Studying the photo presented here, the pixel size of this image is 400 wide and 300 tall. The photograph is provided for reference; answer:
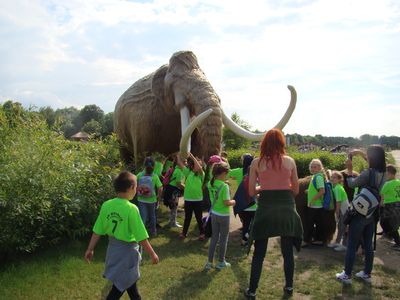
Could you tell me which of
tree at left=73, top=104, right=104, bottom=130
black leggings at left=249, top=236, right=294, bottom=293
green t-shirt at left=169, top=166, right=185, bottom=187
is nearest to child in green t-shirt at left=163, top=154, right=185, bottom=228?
green t-shirt at left=169, top=166, right=185, bottom=187

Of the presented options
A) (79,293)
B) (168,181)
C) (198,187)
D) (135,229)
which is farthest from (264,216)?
(168,181)

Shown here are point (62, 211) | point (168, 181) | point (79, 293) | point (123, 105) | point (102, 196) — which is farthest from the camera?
point (123, 105)

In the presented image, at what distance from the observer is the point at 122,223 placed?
3105mm

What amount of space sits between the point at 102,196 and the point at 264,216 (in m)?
3.00

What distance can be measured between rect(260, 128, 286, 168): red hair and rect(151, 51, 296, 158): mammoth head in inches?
103

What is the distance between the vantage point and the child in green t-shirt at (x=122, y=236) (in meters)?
3.11

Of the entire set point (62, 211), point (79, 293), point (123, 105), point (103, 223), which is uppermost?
point (123, 105)

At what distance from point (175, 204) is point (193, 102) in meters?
1.89

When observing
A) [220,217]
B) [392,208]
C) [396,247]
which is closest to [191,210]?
[220,217]

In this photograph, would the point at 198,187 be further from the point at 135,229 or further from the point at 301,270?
the point at 135,229

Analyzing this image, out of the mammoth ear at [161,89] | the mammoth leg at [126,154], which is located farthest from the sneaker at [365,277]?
Result: the mammoth leg at [126,154]

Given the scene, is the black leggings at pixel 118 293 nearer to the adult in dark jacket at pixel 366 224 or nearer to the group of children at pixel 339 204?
the adult in dark jacket at pixel 366 224

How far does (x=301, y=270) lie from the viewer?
16.1ft

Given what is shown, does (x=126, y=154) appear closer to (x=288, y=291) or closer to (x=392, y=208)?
(x=392, y=208)
